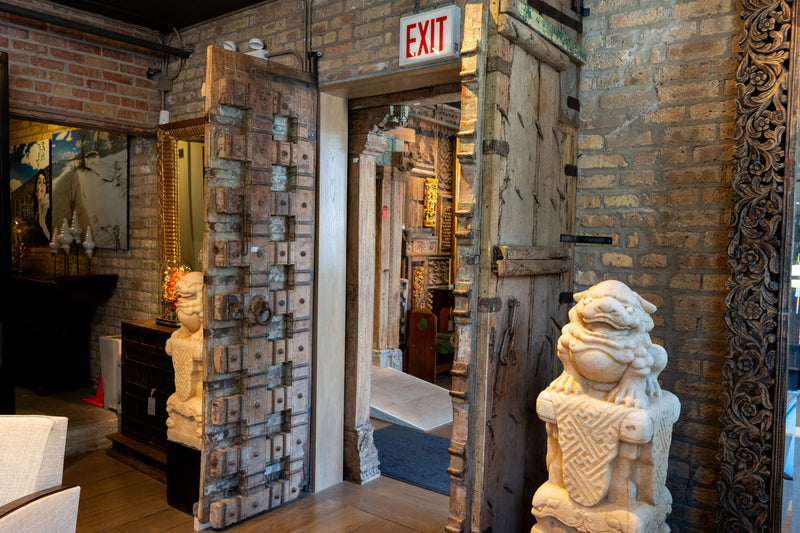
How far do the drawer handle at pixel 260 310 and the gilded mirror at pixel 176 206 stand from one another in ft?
4.46

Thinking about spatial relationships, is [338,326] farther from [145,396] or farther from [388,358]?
[388,358]

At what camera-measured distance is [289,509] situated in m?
3.63

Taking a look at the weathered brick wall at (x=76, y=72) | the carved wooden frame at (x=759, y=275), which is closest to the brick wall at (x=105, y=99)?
the weathered brick wall at (x=76, y=72)

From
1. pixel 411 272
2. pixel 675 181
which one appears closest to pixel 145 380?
pixel 675 181

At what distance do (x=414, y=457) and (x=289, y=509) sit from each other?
1248 mm

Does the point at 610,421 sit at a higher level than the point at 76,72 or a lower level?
lower

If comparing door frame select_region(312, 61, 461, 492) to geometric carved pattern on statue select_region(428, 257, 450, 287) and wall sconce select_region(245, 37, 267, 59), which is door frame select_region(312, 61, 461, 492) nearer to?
wall sconce select_region(245, 37, 267, 59)

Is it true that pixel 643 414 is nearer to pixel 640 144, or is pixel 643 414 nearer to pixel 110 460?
pixel 640 144

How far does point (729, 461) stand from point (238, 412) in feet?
8.19

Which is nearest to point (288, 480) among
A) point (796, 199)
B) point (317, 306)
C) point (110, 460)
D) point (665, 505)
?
point (317, 306)

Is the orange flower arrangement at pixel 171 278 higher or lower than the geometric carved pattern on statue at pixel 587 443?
higher

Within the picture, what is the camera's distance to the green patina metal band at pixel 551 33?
2.61 meters

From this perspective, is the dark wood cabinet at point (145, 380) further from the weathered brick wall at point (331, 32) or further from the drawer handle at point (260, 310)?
the weathered brick wall at point (331, 32)

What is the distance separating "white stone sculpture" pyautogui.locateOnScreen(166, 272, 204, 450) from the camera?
11.5 feet
